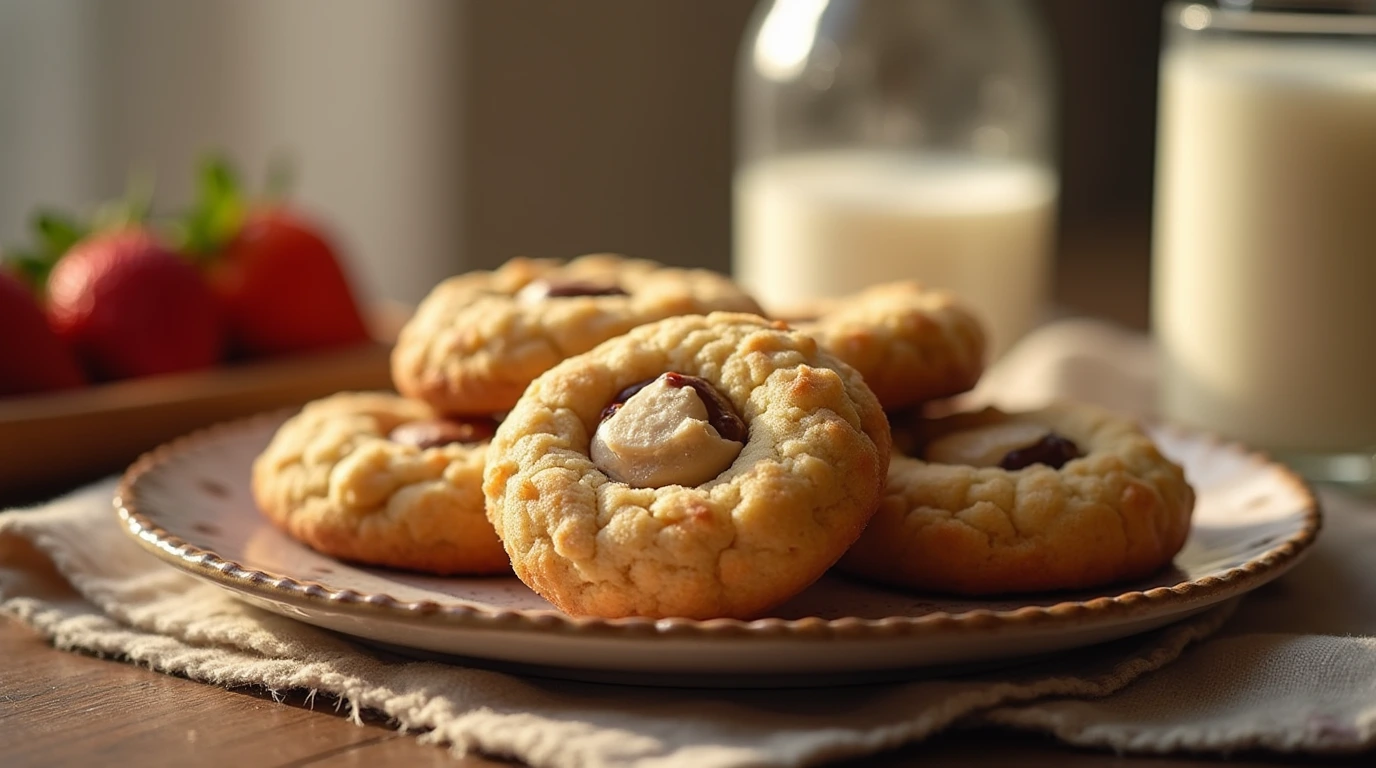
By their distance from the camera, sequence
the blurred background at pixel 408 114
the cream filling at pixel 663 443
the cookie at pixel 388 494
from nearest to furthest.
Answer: the cream filling at pixel 663 443 < the cookie at pixel 388 494 < the blurred background at pixel 408 114

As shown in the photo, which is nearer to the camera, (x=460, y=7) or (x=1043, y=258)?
(x=1043, y=258)

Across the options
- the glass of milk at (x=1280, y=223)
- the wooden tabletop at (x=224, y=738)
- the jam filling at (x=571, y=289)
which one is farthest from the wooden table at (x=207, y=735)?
the glass of milk at (x=1280, y=223)

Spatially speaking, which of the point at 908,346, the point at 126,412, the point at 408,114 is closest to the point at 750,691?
the point at 908,346

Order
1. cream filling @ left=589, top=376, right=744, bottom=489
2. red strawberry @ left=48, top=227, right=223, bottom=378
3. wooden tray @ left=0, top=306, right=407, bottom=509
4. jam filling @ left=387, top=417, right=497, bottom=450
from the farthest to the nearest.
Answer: red strawberry @ left=48, top=227, right=223, bottom=378
wooden tray @ left=0, top=306, right=407, bottom=509
jam filling @ left=387, top=417, right=497, bottom=450
cream filling @ left=589, top=376, right=744, bottom=489

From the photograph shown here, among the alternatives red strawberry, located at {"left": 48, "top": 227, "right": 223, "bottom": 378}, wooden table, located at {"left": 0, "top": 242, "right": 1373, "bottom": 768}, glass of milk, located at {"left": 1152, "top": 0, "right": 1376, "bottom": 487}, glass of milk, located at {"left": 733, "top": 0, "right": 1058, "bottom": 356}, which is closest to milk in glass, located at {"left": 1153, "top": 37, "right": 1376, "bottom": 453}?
glass of milk, located at {"left": 1152, "top": 0, "right": 1376, "bottom": 487}

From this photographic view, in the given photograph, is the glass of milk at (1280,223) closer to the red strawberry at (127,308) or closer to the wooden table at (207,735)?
the wooden table at (207,735)

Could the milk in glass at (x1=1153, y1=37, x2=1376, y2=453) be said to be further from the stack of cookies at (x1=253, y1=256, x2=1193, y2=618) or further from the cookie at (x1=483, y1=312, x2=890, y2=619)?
the cookie at (x1=483, y1=312, x2=890, y2=619)

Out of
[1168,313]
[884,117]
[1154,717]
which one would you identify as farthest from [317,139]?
[1154,717]

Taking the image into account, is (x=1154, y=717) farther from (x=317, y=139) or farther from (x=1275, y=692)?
(x=317, y=139)
